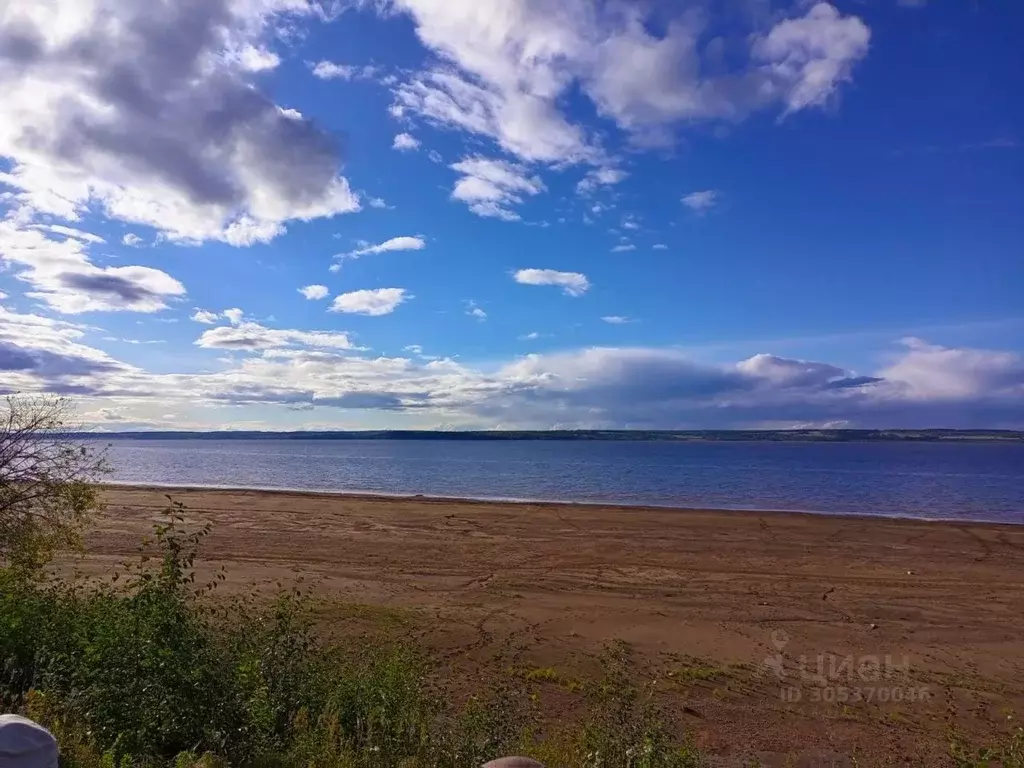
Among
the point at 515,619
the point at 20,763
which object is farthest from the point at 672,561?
the point at 20,763

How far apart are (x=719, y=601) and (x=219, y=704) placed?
14.4m

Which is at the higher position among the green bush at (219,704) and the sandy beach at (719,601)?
the green bush at (219,704)

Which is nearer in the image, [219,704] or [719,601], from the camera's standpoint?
[219,704]

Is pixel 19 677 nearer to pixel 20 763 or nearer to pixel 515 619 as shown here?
pixel 20 763

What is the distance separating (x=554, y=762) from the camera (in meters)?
6.87

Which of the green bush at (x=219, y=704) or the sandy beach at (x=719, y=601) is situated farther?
the sandy beach at (x=719, y=601)

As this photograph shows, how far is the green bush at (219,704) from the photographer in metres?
6.06

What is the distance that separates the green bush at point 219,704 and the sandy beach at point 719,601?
387cm

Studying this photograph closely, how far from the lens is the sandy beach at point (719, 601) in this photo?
10766mm

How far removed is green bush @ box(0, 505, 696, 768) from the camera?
6.06 m

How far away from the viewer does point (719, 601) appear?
17.6 metres

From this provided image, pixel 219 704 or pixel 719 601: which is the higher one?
pixel 219 704

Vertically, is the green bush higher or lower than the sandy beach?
higher

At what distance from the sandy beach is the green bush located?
12.7 feet
